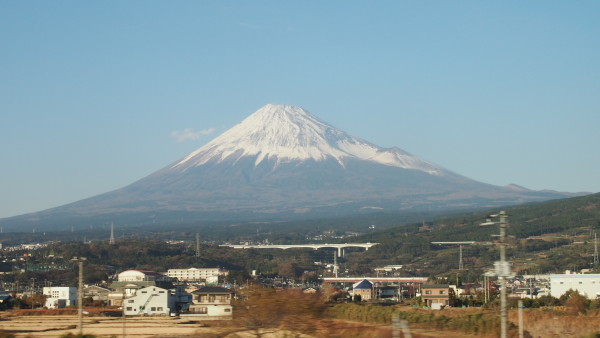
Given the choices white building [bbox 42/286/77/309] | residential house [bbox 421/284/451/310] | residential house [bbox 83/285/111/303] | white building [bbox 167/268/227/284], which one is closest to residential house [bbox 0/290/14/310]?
white building [bbox 42/286/77/309]

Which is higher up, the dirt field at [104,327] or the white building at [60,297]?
the dirt field at [104,327]

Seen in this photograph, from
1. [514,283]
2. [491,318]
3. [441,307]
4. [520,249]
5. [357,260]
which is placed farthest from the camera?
[357,260]

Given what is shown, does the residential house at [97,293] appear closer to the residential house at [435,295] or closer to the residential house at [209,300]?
the residential house at [209,300]

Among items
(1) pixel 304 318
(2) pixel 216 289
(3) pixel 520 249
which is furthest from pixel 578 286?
(3) pixel 520 249

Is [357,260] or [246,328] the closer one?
[246,328]

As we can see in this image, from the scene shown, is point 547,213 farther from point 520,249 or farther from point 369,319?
point 369,319

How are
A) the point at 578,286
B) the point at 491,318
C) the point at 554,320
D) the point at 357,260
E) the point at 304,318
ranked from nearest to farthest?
the point at 304,318, the point at 491,318, the point at 554,320, the point at 578,286, the point at 357,260

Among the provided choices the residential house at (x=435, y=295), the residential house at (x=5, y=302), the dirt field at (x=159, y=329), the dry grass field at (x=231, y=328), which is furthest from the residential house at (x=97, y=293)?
the residential house at (x=435, y=295)
